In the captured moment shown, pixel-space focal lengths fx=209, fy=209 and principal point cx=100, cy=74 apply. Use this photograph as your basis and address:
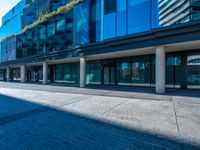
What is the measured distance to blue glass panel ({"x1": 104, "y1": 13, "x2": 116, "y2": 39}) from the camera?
874 inches

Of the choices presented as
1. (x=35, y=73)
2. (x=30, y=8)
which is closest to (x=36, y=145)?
(x=35, y=73)

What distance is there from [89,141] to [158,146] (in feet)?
5.70

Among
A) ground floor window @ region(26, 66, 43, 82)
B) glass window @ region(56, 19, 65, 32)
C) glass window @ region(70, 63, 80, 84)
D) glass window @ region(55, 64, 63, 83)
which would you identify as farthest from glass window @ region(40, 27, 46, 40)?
glass window @ region(70, 63, 80, 84)

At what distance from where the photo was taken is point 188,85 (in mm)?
18172

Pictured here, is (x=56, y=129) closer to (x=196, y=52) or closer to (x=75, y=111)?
(x=75, y=111)

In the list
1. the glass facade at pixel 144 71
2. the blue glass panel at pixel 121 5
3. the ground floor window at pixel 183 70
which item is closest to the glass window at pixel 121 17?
the blue glass panel at pixel 121 5

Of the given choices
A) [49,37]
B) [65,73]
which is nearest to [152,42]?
A: [65,73]

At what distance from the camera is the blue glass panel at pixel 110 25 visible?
72.8ft

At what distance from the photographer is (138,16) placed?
19.8m

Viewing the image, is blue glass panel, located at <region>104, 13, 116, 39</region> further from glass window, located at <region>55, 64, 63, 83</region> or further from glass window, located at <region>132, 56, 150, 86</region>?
glass window, located at <region>55, 64, 63, 83</region>

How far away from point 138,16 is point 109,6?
4.57 meters

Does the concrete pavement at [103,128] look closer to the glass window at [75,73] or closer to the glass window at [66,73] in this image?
the glass window at [75,73]

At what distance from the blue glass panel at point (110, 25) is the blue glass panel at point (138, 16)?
221cm

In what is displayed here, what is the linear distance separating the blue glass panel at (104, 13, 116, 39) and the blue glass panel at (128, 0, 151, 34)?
2.21 metres
